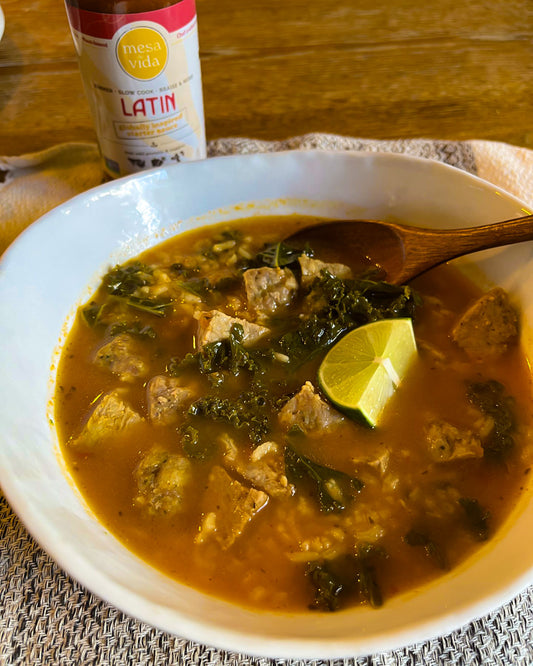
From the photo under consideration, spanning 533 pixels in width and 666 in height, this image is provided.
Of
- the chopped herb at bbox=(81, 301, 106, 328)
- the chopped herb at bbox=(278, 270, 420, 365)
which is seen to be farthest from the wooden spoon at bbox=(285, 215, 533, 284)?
the chopped herb at bbox=(81, 301, 106, 328)

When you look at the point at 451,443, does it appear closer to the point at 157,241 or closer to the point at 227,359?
the point at 227,359

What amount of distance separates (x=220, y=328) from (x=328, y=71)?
280 centimetres

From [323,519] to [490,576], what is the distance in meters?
0.59

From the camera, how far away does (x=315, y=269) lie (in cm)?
307

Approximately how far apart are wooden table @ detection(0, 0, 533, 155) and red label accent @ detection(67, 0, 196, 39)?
120 cm

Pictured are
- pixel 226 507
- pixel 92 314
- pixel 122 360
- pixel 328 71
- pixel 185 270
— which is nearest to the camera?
pixel 226 507

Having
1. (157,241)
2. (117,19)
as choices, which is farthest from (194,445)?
(117,19)

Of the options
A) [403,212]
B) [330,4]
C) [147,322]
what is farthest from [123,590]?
[330,4]

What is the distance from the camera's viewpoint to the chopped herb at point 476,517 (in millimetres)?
2182

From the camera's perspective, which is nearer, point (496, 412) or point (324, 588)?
point (324, 588)

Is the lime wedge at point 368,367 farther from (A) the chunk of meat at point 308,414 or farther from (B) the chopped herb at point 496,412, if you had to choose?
(B) the chopped herb at point 496,412

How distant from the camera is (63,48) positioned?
4.81m

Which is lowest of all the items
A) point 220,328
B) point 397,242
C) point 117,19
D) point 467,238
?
point 220,328

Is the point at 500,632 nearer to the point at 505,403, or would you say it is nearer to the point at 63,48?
the point at 505,403
